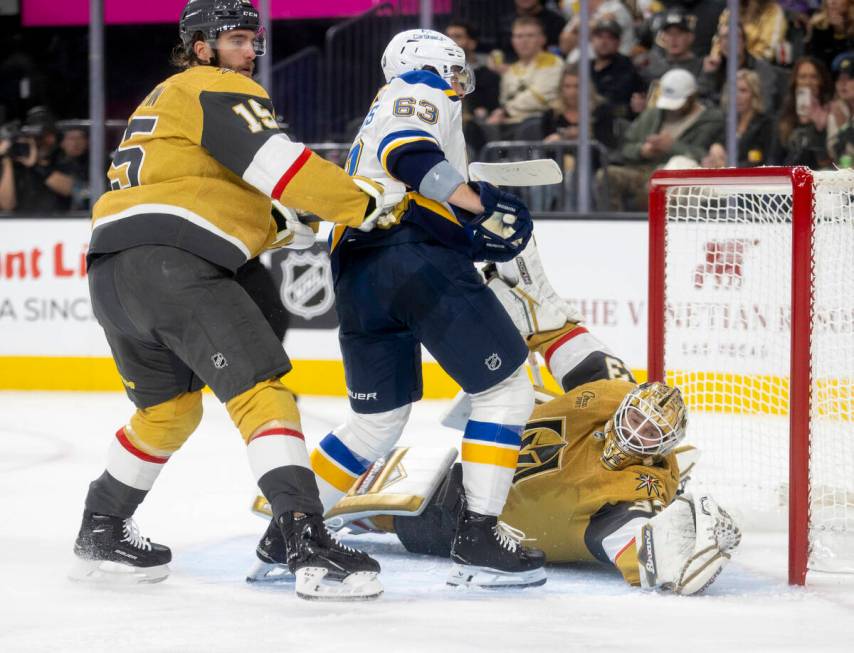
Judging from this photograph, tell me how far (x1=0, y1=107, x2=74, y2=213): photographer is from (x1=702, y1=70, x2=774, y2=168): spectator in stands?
9.89 ft

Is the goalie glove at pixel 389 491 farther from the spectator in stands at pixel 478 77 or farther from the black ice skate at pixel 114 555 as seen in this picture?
the spectator in stands at pixel 478 77

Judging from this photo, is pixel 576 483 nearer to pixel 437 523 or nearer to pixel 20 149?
pixel 437 523

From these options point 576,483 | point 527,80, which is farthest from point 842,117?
point 576,483

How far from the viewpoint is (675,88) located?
20.5ft

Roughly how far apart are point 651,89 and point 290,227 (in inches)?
146

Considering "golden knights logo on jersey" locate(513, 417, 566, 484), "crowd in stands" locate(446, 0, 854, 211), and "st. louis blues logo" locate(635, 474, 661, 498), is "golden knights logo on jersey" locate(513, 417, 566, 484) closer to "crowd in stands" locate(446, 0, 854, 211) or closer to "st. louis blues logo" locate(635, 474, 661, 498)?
"st. louis blues logo" locate(635, 474, 661, 498)

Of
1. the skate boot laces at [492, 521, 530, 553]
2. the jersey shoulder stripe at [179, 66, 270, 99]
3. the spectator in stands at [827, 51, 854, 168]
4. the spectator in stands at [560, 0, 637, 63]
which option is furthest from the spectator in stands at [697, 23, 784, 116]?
the jersey shoulder stripe at [179, 66, 270, 99]

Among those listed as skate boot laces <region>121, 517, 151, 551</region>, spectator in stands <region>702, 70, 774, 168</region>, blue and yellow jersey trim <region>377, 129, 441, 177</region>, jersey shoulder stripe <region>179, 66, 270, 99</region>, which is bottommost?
skate boot laces <region>121, 517, 151, 551</region>

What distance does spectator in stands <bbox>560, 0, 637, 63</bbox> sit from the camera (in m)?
6.36

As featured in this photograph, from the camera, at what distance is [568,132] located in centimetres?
631

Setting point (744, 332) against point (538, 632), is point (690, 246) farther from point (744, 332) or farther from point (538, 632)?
A: point (538, 632)

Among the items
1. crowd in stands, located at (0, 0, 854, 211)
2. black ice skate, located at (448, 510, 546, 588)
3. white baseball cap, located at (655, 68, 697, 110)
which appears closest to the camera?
black ice skate, located at (448, 510, 546, 588)

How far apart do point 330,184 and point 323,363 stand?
143 inches

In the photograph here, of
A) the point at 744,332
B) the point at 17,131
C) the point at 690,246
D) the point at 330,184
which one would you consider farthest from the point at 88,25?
the point at 330,184
